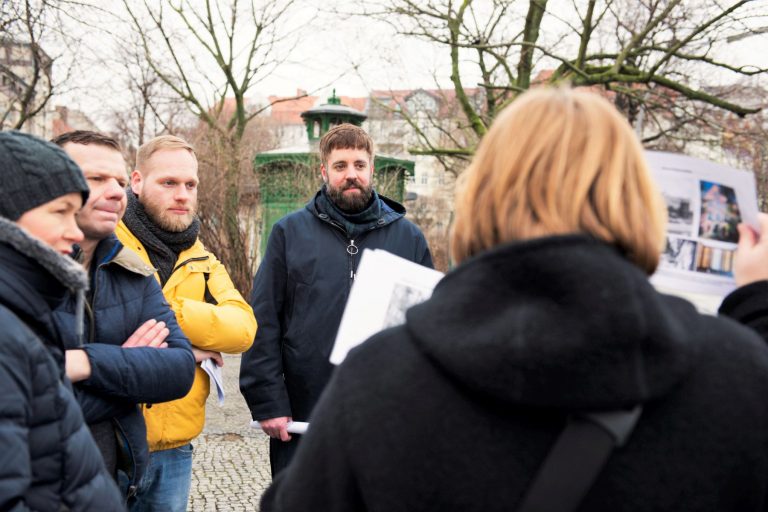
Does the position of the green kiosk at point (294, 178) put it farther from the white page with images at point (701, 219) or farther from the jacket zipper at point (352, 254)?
the white page with images at point (701, 219)

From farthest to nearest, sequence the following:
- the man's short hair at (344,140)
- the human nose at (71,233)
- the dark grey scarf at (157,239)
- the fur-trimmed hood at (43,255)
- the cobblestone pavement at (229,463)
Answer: the cobblestone pavement at (229,463)
the man's short hair at (344,140)
the dark grey scarf at (157,239)
the human nose at (71,233)
the fur-trimmed hood at (43,255)

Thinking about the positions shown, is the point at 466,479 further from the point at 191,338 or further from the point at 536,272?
the point at 191,338

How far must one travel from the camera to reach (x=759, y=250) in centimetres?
158

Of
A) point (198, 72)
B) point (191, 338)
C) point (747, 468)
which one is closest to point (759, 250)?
point (747, 468)

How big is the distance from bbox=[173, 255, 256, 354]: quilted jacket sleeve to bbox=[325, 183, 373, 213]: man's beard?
0.72m

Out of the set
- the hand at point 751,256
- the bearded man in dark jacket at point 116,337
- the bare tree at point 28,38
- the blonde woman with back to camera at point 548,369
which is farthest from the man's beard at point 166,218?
the bare tree at point 28,38

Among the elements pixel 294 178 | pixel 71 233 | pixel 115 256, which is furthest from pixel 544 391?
pixel 294 178

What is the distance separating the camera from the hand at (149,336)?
8.23ft

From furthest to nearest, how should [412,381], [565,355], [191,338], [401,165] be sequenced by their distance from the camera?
[401,165]
[191,338]
[412,381]
[565,355]

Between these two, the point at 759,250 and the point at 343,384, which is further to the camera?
the point at 759,250

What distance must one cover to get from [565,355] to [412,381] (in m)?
0.25

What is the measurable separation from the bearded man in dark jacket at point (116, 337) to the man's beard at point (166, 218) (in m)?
0.38

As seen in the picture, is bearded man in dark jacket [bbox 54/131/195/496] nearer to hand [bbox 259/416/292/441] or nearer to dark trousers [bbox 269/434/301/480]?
hand [bbox 259/416/292/441]

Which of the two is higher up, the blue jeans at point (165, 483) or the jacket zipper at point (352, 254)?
the jacket zipper at point (352, 254)
